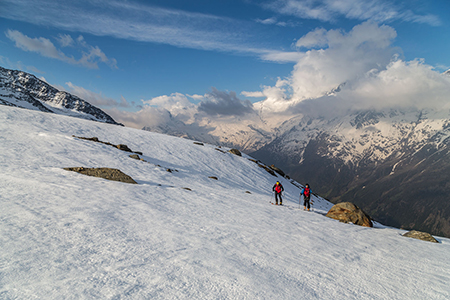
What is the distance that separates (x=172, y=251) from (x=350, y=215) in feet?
60.6

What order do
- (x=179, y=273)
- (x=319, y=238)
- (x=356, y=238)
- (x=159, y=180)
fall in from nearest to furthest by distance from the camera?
(x=179, y=273) < (x=319, y=238) < (x=356, y=238) < (x=159, y=180)

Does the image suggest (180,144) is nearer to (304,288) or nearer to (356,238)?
(356,238)

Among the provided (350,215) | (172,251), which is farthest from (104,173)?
(350,215)

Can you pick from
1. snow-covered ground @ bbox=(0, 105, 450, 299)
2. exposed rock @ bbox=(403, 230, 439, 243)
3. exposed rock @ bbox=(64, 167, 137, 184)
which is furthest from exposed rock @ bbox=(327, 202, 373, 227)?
exposed rock @ bbox=(64, 167, 137, 184)

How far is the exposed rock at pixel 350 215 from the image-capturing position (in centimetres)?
1961

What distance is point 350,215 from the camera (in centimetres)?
2012

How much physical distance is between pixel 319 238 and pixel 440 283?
16.0ft

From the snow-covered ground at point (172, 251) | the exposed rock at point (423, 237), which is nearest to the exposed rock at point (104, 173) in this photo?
the snow-covered ground at point (172, 251)

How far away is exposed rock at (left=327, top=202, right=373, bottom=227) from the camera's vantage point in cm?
1961

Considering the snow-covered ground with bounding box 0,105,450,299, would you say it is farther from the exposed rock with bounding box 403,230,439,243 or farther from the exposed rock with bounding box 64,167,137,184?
the exposed rock with bounding box 403,230,439,243

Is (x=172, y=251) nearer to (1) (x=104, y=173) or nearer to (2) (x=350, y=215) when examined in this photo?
(1) (x=104, y=173)

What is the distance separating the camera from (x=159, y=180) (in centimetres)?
2223

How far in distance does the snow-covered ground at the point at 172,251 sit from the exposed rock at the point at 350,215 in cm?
531

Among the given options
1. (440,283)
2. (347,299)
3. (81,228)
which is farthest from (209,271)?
(440,283)
